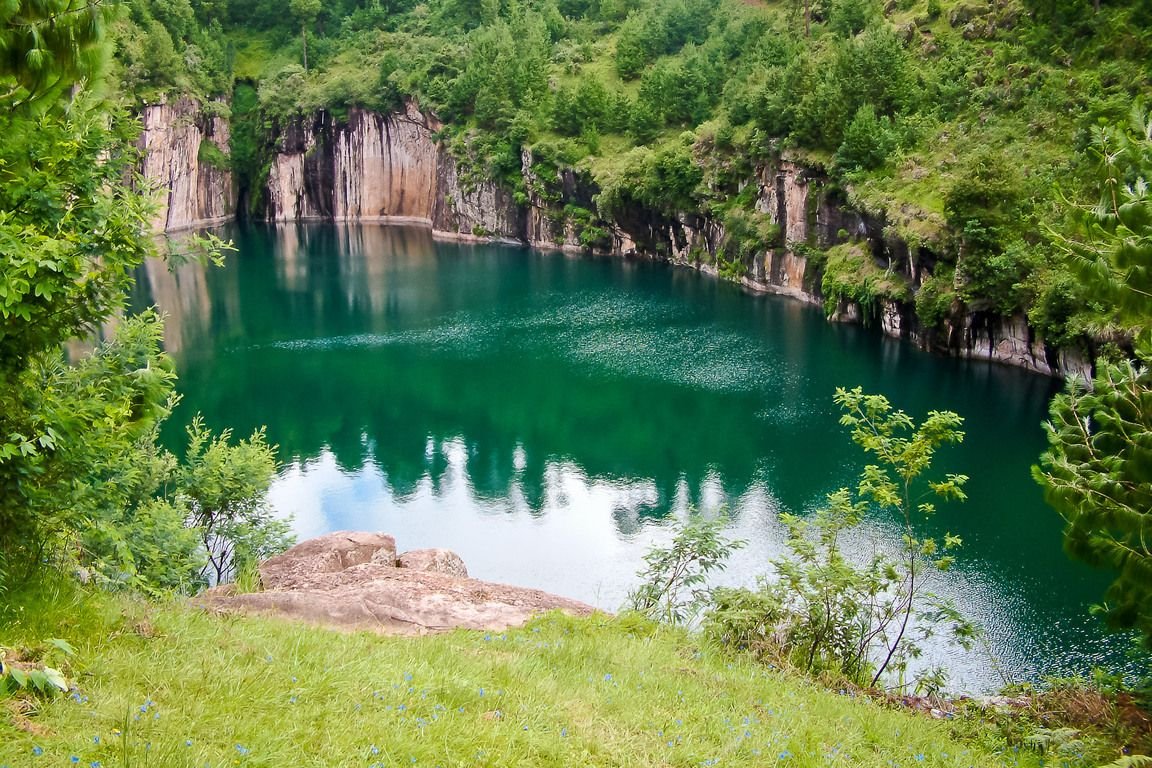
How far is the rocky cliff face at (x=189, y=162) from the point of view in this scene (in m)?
66.9

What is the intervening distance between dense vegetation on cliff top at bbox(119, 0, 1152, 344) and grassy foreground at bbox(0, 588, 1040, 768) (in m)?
5.79

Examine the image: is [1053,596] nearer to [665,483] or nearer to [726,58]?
[665,483]

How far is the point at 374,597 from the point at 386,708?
16.2 feet

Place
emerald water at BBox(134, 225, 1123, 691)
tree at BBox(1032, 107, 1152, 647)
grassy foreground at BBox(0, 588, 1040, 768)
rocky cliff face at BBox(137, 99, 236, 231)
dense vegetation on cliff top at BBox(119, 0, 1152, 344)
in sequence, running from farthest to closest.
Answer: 1. rocky cliff face at BBox(137, 99, 236, 231)
2. dense vegetation on cliff top at BBox(119, 0, 1152, 344)
3. emerald water at BBox(134, 225, 1123, 691)
4. tree at BBox(1032, 107, 1152, 647)
5. grassy foreground at BBox(0, 588, 1040, 768)

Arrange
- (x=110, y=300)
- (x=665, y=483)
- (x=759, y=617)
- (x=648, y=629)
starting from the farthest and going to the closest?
1. (x=665, y=483)
2. (x=759, y=617)
3. (x=648, y=629)
4. (x=110, y=300)

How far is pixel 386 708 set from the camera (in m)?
5.63

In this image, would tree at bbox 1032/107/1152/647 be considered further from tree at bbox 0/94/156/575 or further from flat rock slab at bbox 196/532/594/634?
tree at bbox 0/94/156/575

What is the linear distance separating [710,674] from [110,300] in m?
5.69

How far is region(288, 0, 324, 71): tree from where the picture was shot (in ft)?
261

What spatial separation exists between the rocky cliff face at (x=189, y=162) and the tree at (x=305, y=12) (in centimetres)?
1078

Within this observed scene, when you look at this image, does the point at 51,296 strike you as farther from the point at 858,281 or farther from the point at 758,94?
the point at 758,94

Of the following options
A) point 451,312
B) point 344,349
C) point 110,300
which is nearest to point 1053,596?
point 110,300

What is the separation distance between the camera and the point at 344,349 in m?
37.5

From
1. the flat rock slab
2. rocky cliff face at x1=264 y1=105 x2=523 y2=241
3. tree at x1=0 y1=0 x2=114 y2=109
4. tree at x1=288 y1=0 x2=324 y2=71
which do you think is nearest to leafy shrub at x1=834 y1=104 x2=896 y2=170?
the flat rock slab
